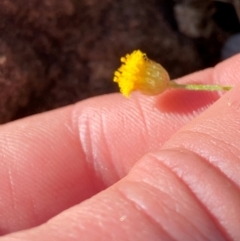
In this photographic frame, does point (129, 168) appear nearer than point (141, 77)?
No

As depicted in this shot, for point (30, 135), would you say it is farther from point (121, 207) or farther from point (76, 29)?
point (121, 207)

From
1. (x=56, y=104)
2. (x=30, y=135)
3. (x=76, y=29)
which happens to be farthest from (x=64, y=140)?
(x=76, y=29)

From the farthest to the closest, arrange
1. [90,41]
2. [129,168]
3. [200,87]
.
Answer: [90,41] < [129,168] < [200,87]

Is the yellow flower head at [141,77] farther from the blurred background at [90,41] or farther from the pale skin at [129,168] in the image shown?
the blurred background at [90,41]

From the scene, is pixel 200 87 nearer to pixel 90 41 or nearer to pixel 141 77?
pixel 141 77

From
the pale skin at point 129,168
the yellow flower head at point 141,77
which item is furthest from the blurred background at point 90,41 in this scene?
the yellow flower head at point 141,77

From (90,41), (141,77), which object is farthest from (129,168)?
(90,41)

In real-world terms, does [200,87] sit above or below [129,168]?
above
